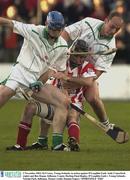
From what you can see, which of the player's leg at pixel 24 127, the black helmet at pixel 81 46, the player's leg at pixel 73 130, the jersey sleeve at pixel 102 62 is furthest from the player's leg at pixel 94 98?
the player's leg at pixel 24 127

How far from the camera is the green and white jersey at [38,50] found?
12.9 m

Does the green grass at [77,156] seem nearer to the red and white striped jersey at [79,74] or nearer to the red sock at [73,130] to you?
the red sock at [73,130]

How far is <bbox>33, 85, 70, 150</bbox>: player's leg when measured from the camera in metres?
12.8

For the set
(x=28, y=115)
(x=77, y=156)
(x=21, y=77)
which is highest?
(x=21, y=77)

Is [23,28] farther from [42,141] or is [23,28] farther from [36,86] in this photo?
[42,141]

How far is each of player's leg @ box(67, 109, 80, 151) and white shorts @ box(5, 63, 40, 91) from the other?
90 centimetres

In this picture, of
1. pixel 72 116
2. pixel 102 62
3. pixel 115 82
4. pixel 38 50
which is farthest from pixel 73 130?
pixel 115 82

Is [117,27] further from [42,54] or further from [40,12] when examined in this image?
[40,12]

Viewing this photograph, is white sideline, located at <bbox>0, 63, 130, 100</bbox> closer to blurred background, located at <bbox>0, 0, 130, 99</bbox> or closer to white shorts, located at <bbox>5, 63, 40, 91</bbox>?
blurred background, located at <bbox>0, 0, 130, 99</bbox>

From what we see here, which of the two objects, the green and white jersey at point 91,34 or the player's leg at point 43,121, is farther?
the green and white jersey at point 91,34

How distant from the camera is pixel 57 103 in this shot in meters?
12.8

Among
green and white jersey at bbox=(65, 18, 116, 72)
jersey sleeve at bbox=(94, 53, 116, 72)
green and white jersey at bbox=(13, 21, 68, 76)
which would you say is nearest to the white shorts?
green and white jersey at bbox=(13, 21, 68, 76)

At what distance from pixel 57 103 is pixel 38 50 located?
785mm

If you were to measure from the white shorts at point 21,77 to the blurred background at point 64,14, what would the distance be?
35.7 feet
